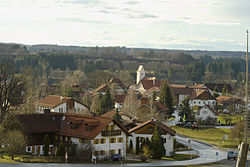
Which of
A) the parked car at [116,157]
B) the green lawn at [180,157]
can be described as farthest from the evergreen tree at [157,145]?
the parked car at [116,157]

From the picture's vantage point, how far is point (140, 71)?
5925 inches

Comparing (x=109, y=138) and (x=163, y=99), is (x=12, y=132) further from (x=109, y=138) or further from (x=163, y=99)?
(x=163, y=99)

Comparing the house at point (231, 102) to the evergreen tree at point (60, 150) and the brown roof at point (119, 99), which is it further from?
the evergreen tree at point (60, 150)

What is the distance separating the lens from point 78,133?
48.1 metres

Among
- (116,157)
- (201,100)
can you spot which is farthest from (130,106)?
(201,100)

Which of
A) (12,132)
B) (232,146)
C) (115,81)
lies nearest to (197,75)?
(115,81)

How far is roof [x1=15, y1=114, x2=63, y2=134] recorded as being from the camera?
1921 inches

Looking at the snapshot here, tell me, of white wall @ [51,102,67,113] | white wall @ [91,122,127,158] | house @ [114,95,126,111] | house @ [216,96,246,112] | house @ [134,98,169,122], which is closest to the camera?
white wall @ [91,122,127,158]

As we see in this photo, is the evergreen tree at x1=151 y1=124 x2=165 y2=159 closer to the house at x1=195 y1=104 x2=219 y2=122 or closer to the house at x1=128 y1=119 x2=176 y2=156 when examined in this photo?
the house at x1=128 y1=119 x2=176 y2=156

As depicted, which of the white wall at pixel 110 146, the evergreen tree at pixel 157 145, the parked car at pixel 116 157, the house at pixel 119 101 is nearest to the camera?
the parked car at pixel 116 157

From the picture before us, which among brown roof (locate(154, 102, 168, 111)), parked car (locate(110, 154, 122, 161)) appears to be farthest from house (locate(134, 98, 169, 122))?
parked car (locate(110, 154, 122, 161))

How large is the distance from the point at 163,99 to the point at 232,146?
92.0 feet

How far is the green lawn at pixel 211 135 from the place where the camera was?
6524 cm

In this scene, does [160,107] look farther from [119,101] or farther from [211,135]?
[119,101]
